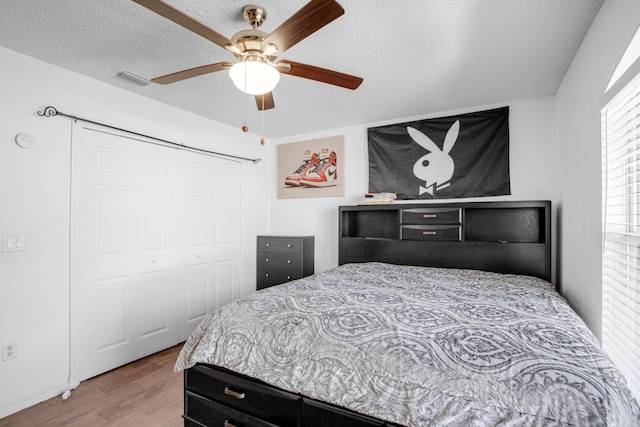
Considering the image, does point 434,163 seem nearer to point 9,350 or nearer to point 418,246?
point 418,246

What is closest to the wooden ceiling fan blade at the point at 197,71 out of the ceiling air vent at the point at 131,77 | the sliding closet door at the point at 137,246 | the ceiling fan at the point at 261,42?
the ceiling fan at the point at 261,42

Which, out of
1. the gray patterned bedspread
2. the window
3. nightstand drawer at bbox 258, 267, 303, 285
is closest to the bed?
the gray patterned bedspread

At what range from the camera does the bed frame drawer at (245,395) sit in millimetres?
1400

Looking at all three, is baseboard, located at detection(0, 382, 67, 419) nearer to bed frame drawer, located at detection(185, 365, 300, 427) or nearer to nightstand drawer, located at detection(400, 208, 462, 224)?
bed frame drawer, located at detection(185, 365, 300, 427)

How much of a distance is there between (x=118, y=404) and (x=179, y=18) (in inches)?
95.0

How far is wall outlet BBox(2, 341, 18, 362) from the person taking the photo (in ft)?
6.89

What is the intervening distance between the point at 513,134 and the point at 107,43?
11.1 ft

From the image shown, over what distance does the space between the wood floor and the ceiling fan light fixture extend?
2038 millimetres

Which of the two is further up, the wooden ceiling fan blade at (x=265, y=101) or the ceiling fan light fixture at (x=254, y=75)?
the wooden ceiling fan blade at (x=265, y=101)

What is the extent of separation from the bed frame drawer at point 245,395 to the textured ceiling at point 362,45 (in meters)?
1.88

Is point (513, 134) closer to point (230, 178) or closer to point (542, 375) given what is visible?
point (542, 375)

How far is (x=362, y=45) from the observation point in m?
2.06

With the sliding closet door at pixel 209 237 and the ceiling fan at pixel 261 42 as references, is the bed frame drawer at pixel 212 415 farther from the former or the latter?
the sliding closet door at pixel 209 237

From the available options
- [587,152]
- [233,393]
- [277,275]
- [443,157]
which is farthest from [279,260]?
[587,152]
